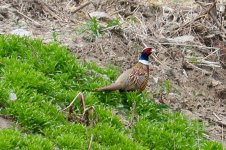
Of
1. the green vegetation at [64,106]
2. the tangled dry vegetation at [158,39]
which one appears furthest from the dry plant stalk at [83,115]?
the tangled dry vegetation at [158,39]

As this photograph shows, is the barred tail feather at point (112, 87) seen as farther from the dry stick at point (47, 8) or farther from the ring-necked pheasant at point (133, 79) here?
the dry stick at point (47, 8)

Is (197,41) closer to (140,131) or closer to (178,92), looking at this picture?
(178,92)

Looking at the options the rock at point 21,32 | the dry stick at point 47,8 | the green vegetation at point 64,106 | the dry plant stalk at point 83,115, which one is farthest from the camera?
the dry stick at point 47,8

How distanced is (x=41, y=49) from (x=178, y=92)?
2153 mm

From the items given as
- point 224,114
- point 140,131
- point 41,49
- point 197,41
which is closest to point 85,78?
point 41,49

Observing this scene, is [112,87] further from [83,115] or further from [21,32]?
[21,32]

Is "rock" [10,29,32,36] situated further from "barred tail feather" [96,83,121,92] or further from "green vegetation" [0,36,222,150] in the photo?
"barred tail feather" [96,83,121,92]

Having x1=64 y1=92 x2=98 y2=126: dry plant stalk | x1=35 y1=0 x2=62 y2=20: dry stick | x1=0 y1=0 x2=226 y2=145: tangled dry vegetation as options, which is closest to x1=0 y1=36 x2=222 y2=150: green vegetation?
x1=64 y1=92 x2=98 y2=126: dry plant stalk

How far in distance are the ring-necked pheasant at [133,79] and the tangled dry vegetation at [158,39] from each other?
1.44 ft

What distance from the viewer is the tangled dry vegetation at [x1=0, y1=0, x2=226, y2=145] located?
10.3 meters

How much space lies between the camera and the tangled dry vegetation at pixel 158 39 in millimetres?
10289

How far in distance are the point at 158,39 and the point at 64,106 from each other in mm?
3151

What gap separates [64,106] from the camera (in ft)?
28.8

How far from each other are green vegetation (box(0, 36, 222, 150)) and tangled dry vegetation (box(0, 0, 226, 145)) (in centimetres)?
45
